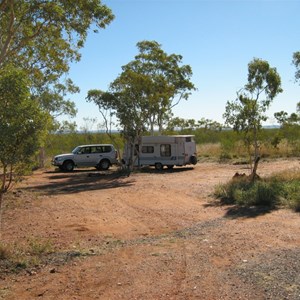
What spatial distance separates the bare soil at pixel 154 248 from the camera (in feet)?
20.0

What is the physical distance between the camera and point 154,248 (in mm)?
8367

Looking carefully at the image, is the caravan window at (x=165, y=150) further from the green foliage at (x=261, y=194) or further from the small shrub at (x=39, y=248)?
the small shrub at (x=39, y=248)

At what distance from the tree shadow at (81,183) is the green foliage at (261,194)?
6.48 m

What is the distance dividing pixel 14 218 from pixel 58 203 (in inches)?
110

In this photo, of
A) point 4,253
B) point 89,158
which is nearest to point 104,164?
point 89,158

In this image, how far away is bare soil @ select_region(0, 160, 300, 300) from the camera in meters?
6.11

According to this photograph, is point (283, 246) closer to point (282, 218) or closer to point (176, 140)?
point (282, 218)

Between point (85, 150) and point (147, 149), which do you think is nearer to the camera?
point (147, 149)

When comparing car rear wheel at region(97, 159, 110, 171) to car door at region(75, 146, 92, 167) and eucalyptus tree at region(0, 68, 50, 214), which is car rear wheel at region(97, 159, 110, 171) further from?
eucalyptus tree at region(0, 68, 50, 214)

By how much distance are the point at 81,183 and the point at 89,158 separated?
688 centimetres

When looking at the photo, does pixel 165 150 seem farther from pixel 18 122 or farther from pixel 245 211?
pixel 18 122

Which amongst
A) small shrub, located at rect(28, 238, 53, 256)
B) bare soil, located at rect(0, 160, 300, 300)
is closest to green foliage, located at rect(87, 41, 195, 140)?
bare soil, located at rect(0, 160, 300, 300)

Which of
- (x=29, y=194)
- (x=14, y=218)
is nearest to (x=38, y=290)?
(x=14, y=218)

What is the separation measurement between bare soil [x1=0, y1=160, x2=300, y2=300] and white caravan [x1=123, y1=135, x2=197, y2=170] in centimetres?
1156
